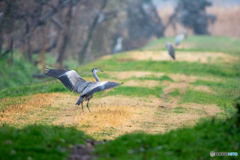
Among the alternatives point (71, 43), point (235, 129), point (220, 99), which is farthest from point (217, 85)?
point (71, 43)

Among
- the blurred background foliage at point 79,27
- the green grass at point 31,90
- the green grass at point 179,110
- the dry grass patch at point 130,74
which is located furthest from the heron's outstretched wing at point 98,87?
the blurred background foliage at point 79,27

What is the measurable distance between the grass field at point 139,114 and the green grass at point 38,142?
0.05ft

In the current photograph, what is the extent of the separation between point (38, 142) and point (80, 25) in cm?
3211

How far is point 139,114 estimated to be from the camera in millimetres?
10242

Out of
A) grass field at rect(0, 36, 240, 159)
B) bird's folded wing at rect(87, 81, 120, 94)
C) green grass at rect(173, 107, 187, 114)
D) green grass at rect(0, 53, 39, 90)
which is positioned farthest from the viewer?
green grass at rect(0, 53, 39, 90)

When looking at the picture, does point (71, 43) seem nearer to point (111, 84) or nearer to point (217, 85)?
point (217, 85)

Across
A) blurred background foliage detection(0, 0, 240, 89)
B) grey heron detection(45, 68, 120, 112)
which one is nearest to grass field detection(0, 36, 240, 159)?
grey heron detection(45, 68, 120, 112)

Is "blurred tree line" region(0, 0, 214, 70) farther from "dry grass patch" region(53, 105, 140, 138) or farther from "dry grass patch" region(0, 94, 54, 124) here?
"dry grass patch" region(53, 105, 140, 138)

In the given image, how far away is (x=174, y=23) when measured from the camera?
46.1 metres

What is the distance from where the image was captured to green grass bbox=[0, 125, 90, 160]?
17.3ft

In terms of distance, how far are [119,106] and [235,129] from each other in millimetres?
5139

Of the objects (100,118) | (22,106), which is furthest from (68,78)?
(22,106)

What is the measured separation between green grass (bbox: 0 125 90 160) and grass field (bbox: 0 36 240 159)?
16 millimetres

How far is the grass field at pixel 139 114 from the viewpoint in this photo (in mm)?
5812
